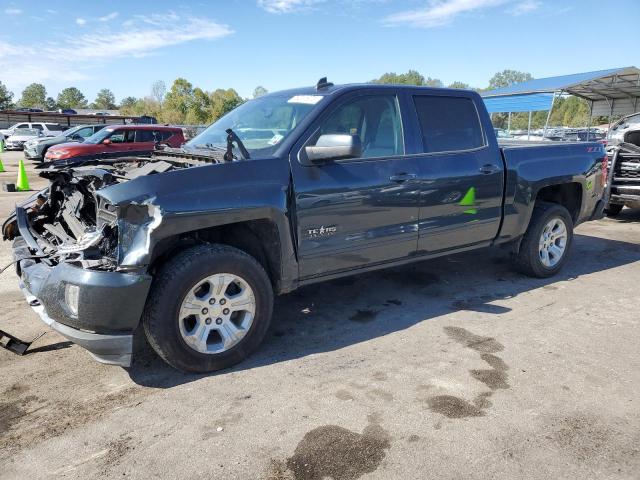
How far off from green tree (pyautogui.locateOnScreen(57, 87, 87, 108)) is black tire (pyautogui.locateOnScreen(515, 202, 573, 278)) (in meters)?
126

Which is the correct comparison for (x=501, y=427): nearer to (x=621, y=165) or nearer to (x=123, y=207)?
(x=123, y=207)

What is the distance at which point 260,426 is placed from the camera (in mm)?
2797

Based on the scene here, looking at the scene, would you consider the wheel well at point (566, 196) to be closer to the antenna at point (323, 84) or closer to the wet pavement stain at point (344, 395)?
the antenna at point (323, 84)

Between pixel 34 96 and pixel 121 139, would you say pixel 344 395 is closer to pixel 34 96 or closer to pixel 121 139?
pixel 121 139

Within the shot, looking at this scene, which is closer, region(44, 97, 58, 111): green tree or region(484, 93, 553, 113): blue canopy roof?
region(484, 93, 553, 113): blue canopy roof

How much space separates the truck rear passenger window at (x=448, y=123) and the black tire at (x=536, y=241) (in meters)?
1.14

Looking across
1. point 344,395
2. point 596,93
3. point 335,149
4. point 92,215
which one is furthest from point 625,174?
point 596,93

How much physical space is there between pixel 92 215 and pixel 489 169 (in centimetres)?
344

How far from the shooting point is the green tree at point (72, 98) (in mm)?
116312

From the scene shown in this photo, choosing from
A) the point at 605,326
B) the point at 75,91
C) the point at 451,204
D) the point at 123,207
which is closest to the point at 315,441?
the point at 123,207

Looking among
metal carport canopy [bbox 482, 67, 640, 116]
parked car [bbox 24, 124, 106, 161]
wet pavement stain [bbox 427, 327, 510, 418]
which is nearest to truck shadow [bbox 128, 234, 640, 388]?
wet pavement stain [bbox 427, 327, 510, 418]

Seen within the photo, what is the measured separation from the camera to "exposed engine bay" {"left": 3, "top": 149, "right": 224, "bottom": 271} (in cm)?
300

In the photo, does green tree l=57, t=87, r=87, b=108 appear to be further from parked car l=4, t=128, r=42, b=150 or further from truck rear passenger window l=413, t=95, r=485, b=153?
truck rear passenger window l=413, t=95, r=485, b=153

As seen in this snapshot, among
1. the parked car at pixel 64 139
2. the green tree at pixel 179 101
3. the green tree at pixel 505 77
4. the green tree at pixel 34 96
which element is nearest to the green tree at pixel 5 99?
the green tree at pixel 34 96
